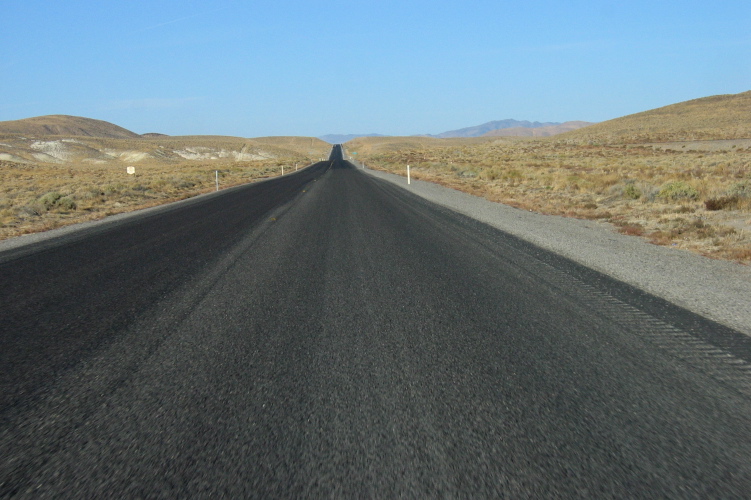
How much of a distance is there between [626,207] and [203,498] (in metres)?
16.2

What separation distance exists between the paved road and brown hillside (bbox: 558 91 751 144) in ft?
302

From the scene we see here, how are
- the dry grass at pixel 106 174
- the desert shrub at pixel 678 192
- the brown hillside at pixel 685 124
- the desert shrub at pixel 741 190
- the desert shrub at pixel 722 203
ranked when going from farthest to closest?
1. the brown hillside at pixel 685 124
2. the dry grass at pixel 106 174
3. the desert shrub at pixel 678 192
4. the desert shrub at pixel 741 190
5. the desert shrub at pixel 722 203

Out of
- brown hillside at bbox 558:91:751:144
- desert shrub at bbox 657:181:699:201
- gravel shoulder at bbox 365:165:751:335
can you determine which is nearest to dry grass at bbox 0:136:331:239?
gravel shoulder at bbox 365:165:751:335

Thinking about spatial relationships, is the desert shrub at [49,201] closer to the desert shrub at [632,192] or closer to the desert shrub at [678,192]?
the desert shrub at [632,192]

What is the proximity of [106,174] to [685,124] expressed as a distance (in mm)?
114151

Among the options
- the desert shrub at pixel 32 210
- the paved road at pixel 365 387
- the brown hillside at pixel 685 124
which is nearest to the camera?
the paved road at pixel 365 387

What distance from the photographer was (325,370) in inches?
157

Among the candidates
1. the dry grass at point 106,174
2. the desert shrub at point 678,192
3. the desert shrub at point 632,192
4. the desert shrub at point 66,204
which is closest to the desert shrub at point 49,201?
the dry grass at point 106,174

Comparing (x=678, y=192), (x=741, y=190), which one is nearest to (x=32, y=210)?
(x=678, y=192)

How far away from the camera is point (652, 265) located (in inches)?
322

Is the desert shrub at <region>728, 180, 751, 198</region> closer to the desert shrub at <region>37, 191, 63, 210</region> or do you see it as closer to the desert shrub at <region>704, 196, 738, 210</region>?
the desert shrub at <region>704, 196, 738, 210</region>

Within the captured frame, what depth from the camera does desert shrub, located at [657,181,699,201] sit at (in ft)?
53.3

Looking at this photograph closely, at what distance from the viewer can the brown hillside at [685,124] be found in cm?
9038

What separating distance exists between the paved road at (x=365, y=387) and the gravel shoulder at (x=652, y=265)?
40cm
